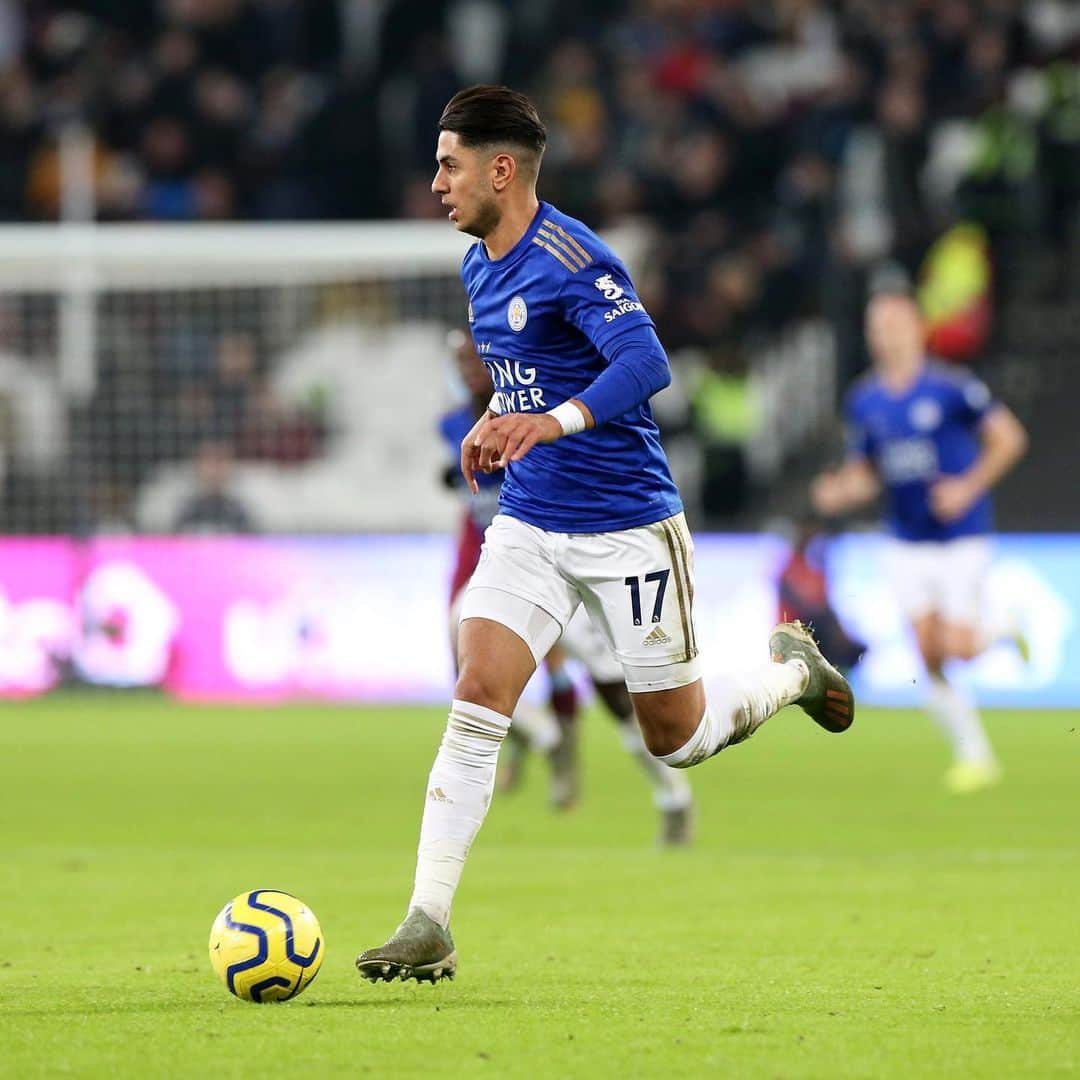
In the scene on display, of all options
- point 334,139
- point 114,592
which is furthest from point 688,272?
point 114,592

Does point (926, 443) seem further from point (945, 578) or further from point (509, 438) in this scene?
point (509, 438)

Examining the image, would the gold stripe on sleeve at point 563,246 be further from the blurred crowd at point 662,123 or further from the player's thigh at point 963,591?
the blurred crowd at point 662,123

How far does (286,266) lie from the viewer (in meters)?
21.0

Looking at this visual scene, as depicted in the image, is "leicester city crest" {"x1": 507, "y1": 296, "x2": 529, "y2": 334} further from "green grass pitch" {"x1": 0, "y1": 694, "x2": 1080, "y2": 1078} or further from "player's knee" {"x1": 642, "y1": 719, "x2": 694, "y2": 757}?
"green grass pitch" {"x1": 0, "y1": 694, "x2": 1080, "y2": 1078}

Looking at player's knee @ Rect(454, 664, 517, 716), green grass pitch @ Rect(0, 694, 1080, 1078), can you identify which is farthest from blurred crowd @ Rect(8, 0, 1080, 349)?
player's knee @ Rect(454, 664, 517, 716)

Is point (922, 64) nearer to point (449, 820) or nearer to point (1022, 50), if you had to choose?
point (1022, 50)

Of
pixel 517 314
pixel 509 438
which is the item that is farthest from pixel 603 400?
pixel 517 314

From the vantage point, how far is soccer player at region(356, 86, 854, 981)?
20.3 feet

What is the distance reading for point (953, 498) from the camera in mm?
13070

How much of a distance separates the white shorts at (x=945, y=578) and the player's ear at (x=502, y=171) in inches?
291

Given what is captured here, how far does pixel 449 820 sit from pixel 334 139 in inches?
721

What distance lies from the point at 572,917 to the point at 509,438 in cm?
254

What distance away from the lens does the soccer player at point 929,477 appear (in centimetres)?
1315

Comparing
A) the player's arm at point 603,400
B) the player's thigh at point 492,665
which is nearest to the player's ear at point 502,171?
the player's arm at point 603,400
